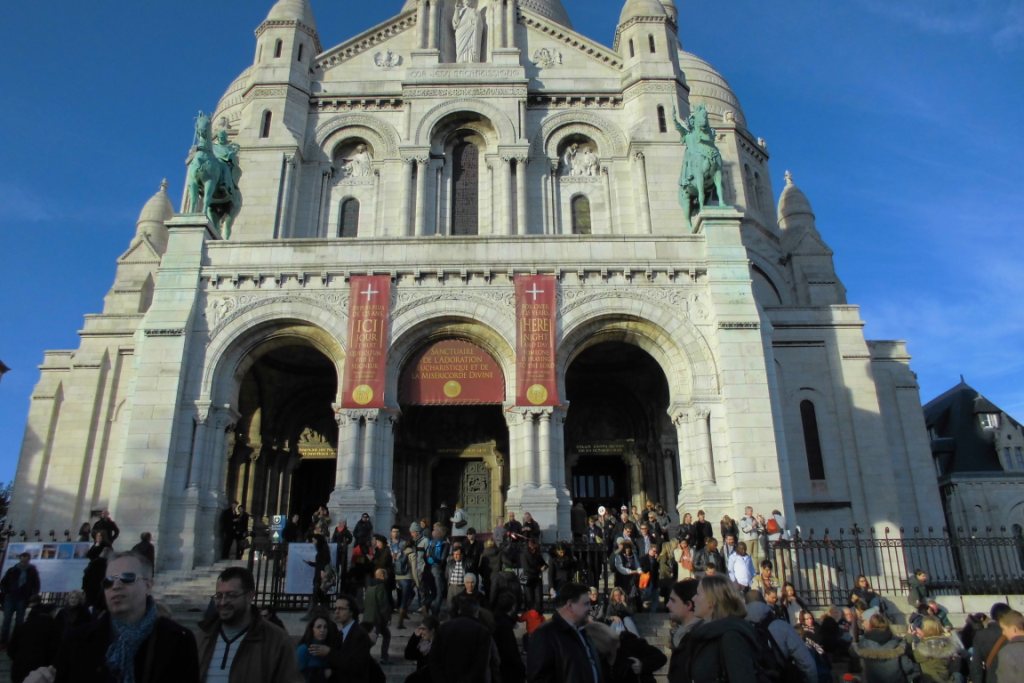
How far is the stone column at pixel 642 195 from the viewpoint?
27.1 m

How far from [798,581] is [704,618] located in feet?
40.5

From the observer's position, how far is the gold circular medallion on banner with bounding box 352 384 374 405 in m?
19.7

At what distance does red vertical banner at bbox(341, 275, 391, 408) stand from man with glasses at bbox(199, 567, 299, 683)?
15.0 meters

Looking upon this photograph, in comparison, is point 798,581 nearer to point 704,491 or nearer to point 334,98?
point 704,491

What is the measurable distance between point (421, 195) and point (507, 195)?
9.94ft

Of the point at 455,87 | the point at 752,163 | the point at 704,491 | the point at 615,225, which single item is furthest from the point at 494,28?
the point at 704,491

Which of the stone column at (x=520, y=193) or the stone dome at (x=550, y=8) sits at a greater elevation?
the stone dome at (x=550, y=8)

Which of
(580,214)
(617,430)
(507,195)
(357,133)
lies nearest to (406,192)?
(507,195)

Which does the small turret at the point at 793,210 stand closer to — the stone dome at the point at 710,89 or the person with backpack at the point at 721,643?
the stone dome at the point at 710,89

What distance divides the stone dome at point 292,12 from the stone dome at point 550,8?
46.6ft

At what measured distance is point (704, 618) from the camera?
16.8 ft

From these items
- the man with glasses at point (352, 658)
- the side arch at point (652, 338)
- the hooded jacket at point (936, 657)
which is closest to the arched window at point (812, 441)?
the side arch at point (652, 338)

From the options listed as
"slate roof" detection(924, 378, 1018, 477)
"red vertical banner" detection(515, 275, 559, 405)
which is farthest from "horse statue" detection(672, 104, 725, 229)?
"slate roof" detection(924, 378, 1018, 477)

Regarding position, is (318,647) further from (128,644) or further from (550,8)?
(550,8)
